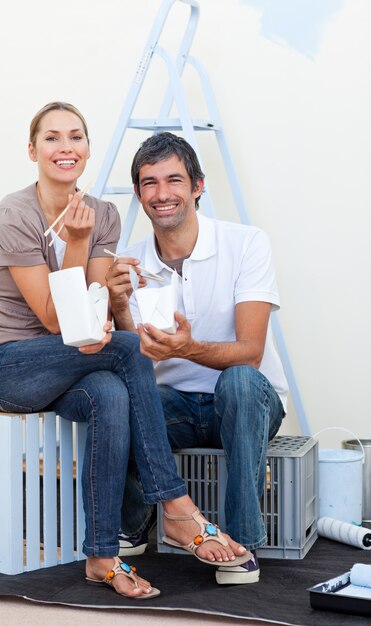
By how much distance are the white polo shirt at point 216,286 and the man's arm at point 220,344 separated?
0.19 ft

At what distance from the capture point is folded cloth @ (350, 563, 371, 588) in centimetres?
194

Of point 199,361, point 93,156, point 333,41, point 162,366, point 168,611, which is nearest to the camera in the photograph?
point 168,611

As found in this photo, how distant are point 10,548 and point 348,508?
0.97m

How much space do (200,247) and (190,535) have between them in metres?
0.75

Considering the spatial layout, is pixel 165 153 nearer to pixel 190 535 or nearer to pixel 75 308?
pixel 75 308

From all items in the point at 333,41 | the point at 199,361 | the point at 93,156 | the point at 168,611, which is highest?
the point at 333,41

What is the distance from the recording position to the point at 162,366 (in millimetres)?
2484

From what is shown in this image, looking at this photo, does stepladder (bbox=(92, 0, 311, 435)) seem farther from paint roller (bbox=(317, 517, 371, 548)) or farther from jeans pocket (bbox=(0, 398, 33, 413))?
jeans pocket (bbox=(0, 398, 33, 413))

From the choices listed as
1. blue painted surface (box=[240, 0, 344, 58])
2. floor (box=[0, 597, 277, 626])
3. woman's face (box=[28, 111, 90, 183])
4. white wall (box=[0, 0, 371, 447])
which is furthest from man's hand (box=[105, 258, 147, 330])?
blue painted surface (box=[240, 0, 344, 58])

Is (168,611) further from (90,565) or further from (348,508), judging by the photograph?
(348,508)

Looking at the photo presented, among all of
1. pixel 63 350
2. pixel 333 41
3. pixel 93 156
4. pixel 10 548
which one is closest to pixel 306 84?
pixel 333 41

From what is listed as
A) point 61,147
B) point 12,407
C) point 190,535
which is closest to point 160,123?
point 61,147

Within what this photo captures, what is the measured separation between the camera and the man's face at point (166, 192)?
7.85 ft

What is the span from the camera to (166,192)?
2.38 meters
